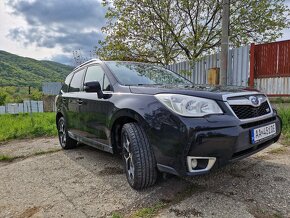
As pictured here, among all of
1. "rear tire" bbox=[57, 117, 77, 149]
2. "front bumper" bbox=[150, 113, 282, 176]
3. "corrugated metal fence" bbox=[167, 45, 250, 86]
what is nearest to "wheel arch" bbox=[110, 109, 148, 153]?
"front bumper" bbox=[150, 113, 282, 176]

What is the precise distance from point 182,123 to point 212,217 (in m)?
0.81

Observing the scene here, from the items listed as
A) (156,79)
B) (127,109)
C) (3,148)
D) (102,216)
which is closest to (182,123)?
(127,109)

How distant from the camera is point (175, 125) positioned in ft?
7.33

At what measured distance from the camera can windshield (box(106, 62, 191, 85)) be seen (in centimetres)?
327

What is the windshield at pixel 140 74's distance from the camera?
327cm

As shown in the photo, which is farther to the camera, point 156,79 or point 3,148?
point 3,148

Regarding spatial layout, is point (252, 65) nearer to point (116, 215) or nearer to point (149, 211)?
point (149, 211)

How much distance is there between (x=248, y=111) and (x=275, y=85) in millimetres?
4329

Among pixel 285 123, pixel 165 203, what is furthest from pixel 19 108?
pixel 165 203

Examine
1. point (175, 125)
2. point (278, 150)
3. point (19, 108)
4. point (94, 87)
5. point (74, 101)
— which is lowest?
point (278, 150)

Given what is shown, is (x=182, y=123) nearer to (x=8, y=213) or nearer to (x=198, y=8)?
(x=8, y=213)

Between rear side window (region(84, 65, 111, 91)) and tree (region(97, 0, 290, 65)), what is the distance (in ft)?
31.3

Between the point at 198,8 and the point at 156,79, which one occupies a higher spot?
the point at 198,8

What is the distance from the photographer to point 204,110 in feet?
7.50
